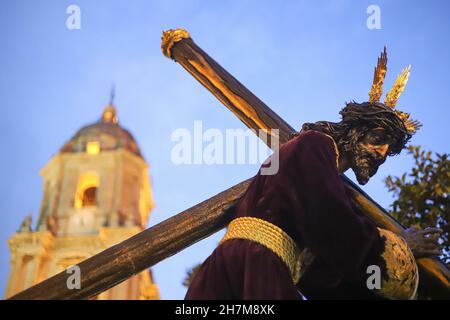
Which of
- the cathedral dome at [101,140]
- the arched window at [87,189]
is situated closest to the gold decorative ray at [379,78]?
the arched window at [87,189]

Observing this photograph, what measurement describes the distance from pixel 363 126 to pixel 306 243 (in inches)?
43.0

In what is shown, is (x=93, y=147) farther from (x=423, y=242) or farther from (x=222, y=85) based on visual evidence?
(x=423, y=242)

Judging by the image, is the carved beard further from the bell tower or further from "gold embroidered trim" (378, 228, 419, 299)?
the bell tower

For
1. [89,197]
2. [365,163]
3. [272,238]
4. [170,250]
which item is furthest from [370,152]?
[89,197]

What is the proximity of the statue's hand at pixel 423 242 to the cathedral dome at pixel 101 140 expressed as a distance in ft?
138

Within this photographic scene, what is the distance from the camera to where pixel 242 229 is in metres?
4.56

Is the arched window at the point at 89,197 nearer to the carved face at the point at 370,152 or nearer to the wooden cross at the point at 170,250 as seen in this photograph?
the wooden cross at the point at 170,250

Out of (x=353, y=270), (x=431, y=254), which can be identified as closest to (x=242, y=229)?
(x=353, y=270)

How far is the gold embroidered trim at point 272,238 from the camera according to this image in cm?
443

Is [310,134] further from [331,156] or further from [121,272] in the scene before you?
[121,272]
